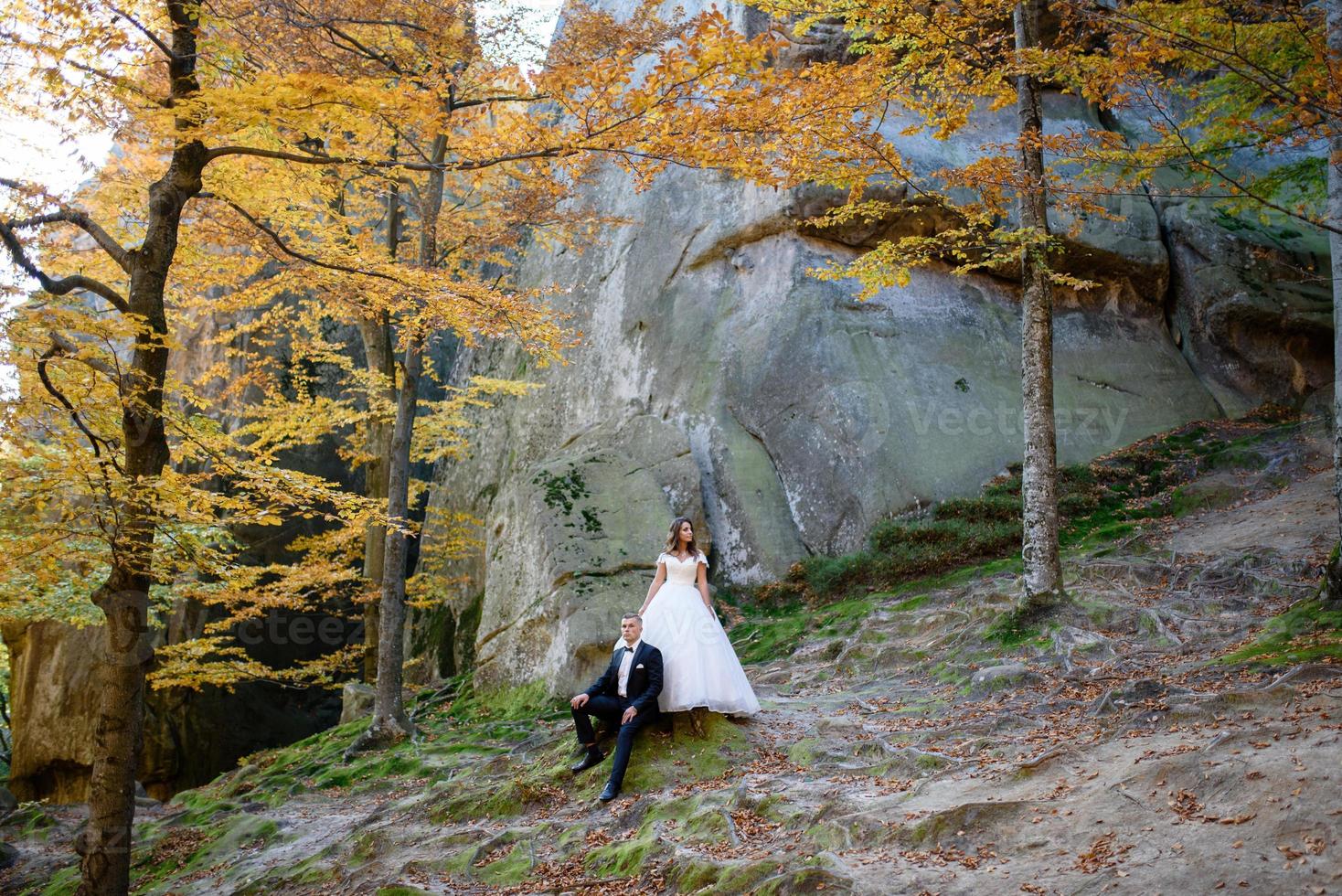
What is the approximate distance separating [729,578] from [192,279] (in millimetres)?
8551

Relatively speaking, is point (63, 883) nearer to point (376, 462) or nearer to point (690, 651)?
point (690, 651)

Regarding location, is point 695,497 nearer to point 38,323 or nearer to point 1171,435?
point 1171,435

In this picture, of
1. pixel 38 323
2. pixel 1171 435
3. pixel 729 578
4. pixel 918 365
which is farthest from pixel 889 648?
pixel 38 323

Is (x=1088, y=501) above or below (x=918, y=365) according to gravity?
below

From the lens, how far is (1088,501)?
41.9 feet

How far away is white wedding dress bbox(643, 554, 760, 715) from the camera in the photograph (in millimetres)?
7336

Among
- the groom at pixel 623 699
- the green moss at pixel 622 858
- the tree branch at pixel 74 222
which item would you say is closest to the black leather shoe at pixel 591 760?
the groom at pixel 623 699

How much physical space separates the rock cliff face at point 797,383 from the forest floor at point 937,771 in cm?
193

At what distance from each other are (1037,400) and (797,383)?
18.5ft

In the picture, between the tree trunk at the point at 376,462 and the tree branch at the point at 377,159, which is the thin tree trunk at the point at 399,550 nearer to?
the tree trunk at the point at 376,462

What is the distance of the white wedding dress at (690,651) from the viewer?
7336 mm


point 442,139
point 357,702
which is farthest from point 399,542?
point 442,139

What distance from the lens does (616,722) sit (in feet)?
24.6

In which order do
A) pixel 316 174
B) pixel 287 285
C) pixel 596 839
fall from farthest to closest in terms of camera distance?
pixel 287 285
pixel 316 174
pixel 596 839
